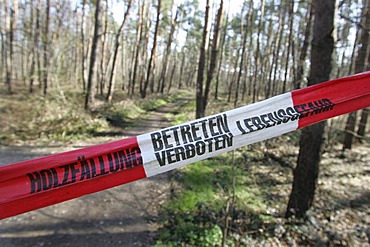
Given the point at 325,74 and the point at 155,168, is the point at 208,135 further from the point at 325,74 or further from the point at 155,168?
the point at 325,74

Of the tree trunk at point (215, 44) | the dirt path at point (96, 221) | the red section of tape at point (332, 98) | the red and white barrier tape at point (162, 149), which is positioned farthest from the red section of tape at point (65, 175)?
the tree trunk at point (215, 44)

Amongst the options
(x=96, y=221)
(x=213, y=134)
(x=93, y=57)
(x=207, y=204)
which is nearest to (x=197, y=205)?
(x=207, y=204)

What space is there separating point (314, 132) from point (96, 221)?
4.45 meters

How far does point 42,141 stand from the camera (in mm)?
8422

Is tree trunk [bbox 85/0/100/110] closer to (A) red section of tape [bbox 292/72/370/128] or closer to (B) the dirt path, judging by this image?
(B) the dirt path

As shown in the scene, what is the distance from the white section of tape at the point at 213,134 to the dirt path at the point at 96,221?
218 cm

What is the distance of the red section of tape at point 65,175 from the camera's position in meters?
2.31

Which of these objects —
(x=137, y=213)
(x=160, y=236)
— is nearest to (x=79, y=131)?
(x=137, y=213)

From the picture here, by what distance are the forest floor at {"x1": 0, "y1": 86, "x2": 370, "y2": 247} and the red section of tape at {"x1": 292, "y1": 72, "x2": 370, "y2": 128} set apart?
1.25 metres

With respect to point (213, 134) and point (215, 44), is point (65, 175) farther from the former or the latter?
point (215, 44)

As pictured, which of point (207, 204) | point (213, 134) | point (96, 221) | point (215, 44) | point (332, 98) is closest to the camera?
point (213, 134)

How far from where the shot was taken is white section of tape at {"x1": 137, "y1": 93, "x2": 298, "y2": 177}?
274 centimetres

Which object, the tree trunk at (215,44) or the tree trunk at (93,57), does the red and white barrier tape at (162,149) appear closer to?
the tree trunk at (215,44)

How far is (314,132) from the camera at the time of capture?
434cm
